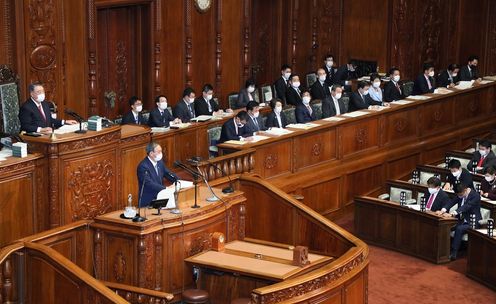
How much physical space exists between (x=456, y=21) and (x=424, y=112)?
241 inches

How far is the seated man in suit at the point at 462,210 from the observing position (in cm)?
1524

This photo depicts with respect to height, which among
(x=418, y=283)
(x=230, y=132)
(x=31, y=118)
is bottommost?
(x=418, y=283)

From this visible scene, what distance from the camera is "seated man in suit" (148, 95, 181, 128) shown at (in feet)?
54.5

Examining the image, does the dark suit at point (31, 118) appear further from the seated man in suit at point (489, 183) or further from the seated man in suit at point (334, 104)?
the seated man in suit at point (489, 183)

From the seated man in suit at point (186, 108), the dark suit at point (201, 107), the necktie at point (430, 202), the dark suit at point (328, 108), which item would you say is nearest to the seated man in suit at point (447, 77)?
the dark suit at point (328, 108)

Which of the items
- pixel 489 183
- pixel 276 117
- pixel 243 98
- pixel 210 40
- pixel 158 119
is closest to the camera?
pixel 489 183

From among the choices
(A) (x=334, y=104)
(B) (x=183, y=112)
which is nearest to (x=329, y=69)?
(A) (x=334, y=104)

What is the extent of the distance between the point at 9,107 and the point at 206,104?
4184 millimetres

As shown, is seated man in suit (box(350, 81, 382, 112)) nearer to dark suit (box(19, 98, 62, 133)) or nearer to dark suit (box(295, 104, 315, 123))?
dark suit (box(295, 104, 315, 123))

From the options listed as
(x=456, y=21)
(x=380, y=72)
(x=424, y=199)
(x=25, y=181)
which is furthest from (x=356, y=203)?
(x=456, y=21)

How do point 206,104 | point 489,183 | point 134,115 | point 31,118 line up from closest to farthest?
point 31,118 < point 489,183 < point 134,115 < point 206,104

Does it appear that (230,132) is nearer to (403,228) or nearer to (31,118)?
(403,228)

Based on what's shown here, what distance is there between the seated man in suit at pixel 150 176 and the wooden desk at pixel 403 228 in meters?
4.22

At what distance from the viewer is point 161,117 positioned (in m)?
16.7
